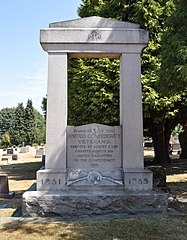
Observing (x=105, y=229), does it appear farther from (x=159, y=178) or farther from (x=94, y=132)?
(x=159, y=178)

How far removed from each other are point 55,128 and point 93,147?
1.04 m

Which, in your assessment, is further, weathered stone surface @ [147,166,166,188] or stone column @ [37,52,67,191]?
weathered stone surface @ [147,166,166,188]

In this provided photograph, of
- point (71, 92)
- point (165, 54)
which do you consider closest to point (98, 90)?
point (71, 92)

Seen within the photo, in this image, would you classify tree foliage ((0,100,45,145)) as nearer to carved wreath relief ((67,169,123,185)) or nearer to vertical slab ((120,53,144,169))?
carved wreath relief ((67,169,123,185))

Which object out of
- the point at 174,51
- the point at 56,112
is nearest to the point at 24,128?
the point at 174,51

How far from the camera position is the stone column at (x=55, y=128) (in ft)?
20.4

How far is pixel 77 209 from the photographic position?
578cm

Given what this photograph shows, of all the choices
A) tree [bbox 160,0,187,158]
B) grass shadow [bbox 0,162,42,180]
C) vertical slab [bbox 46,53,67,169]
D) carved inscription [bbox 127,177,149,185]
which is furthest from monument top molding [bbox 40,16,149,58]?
grass shadow [bbox 0,162,42,180]

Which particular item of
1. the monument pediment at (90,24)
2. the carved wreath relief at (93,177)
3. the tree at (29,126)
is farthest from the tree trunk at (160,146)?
the tree at (29,126)

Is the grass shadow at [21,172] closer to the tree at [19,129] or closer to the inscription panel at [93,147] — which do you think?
the inscription panel at [93,147]

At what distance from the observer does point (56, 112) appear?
21.5 feet

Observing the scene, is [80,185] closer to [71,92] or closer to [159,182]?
[159,182]

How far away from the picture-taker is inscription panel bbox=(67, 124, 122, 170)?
6.55 m

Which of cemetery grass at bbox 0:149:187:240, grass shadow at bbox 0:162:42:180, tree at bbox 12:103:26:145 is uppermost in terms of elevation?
tree at bbox 12:103:26:145
